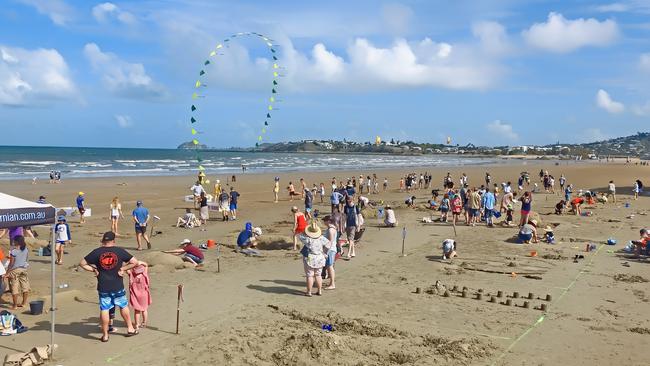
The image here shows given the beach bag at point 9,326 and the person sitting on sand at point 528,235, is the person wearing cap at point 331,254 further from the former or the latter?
the person sitting on sand at point 528,235

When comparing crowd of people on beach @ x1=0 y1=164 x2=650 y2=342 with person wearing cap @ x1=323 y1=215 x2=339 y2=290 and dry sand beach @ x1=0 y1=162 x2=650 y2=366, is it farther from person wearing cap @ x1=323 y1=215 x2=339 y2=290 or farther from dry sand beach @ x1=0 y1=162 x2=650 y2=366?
dry sand beach @ x1=0 y1=162 x2=650 y2=366

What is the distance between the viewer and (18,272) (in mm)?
9359

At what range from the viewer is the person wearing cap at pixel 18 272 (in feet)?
30.3

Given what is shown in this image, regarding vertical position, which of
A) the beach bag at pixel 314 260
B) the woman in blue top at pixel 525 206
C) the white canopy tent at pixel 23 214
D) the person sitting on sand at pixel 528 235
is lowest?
the person sitting on sand at pixel 528 235

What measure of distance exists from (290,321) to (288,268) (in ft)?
13.5

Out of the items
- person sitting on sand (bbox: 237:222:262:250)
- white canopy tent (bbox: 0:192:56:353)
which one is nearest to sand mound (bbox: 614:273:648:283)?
person sitting on sand (bbox: 237:222:262:250)

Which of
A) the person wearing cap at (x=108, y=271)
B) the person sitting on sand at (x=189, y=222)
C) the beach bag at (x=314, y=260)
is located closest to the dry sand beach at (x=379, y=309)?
the person wearing cap at (x=108, y=271)

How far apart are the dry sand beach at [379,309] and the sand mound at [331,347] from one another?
0.02m

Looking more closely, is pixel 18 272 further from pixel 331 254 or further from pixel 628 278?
pixel 628 278

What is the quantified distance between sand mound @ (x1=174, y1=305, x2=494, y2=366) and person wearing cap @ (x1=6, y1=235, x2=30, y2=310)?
3.51 m

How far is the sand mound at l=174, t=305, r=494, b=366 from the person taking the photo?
7.34 metres

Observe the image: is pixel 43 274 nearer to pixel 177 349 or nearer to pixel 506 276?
pixel 177 349

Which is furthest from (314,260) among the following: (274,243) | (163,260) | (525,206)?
(525,206)

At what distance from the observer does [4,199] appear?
23.2 feet
